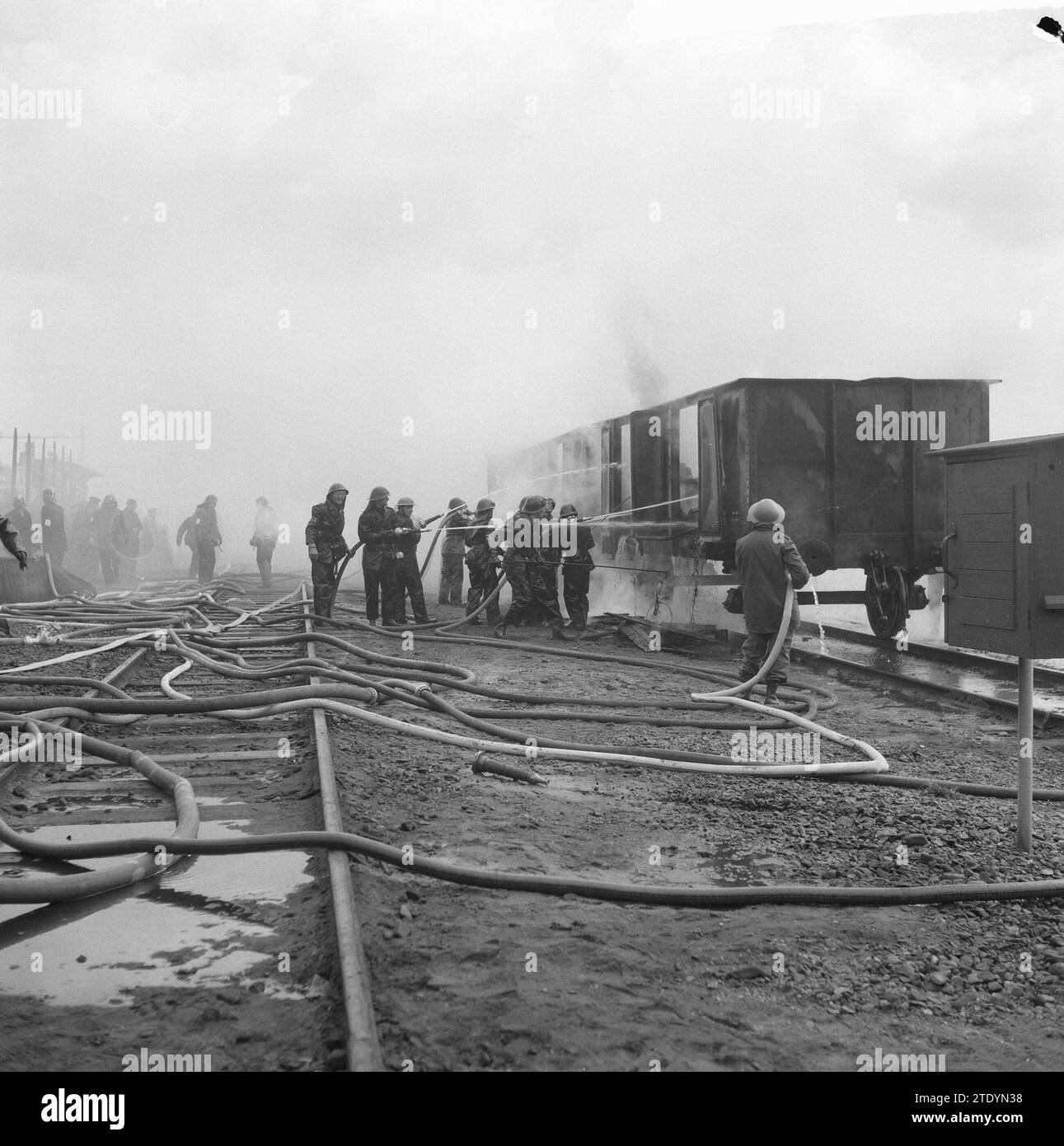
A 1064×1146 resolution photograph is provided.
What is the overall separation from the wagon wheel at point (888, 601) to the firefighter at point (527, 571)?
11.4ft

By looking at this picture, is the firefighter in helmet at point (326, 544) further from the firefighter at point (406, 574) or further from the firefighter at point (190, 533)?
the firefighter at point (190, 533)

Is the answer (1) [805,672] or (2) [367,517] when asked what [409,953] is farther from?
(2) [367,517]

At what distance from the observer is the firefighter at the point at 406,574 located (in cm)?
1485

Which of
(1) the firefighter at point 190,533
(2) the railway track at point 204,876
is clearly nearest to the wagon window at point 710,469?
(2) the railway track at point 204,876

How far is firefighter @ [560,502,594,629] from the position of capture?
14.1 m

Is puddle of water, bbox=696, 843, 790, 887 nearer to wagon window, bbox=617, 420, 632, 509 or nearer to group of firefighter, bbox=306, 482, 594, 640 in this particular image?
group of firefighter, bbox=306, 482, 594, 640

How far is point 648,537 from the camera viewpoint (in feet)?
46.7

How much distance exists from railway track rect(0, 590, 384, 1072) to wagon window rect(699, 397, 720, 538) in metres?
5.56

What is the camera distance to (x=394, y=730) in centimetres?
726

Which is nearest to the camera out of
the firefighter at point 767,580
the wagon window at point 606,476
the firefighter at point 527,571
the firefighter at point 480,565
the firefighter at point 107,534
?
the firefighter at point 767,580

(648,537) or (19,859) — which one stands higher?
(648,537)

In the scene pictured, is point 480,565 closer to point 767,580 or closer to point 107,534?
point 767,580

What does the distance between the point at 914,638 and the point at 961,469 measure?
9.91m
